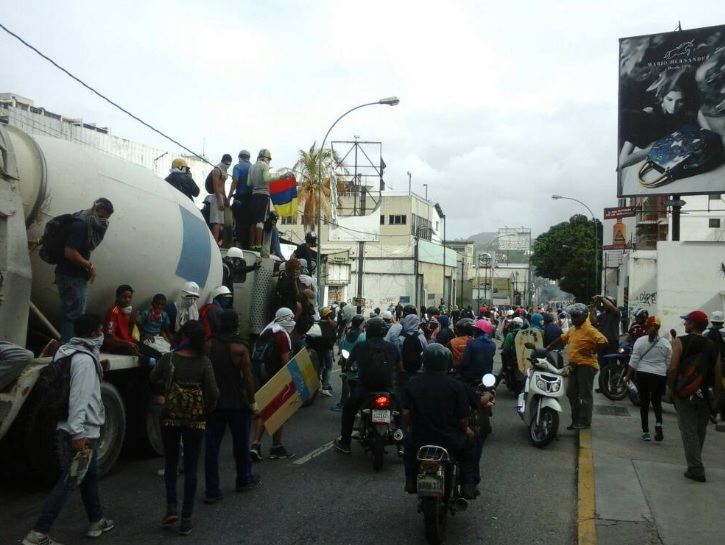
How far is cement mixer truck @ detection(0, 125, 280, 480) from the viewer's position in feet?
20.2

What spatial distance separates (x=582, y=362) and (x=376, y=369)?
127 inches

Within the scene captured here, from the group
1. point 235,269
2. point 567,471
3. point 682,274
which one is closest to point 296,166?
point 682,274

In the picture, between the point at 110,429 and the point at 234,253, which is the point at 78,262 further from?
the point at 234,253

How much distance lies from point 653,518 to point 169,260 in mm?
5468

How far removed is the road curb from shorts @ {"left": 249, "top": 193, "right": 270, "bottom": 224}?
5834 millimetres

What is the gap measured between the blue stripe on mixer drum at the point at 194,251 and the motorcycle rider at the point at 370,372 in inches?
84.4

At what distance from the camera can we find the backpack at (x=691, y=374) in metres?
7.36

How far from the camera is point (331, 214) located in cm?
4800

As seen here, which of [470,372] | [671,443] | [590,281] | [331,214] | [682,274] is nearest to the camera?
[470,372]

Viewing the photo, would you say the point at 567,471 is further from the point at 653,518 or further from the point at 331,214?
the point at 331,214

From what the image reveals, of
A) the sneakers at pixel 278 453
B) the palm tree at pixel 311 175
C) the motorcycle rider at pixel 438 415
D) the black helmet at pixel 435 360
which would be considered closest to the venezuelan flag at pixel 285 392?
the sneakers at pixel 278 453

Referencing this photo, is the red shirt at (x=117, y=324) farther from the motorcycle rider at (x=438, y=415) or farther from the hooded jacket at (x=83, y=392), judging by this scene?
the motorcycle rider at (x=438, y=415)

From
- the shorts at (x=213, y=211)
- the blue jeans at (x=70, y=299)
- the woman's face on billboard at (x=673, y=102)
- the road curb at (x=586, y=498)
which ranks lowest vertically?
the road curb at (x=586, y=498)

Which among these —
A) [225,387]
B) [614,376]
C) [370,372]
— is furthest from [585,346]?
[225,387]
